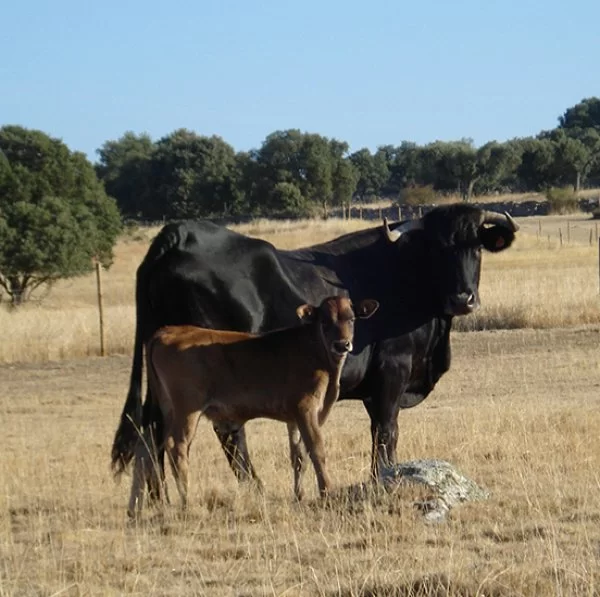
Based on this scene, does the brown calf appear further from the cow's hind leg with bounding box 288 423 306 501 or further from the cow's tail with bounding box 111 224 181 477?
the cow's tail with bounding box 111 224 181 477

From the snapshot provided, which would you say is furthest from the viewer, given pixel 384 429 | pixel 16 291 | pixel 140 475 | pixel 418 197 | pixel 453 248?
pixel 418 197

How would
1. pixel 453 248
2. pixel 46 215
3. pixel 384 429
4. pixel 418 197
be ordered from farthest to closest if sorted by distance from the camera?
pixel 418 197 < pixel 46 215 < pixel 453 248 < pixel 384 429

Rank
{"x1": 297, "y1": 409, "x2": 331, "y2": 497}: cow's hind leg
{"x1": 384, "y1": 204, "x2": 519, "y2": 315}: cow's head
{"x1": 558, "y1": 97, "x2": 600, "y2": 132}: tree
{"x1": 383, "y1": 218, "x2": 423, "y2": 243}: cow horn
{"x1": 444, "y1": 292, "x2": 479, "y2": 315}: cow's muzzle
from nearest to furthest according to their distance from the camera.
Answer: {"x1": 297, "y1": 409, "x2": 331, "y2": 497}: cow's hind leg < {"x1": 444, "y1": 292, "x2": 479, "y2": 315}: cow's muzzle < {"x1": 384, "y1": 204, "x2": 519, "y2": 315}: cow's head < {"x1": 383, "y1": 218, "x2": 423, "y2": 243}: cow horn < {"x1": 558, "y1": 97, "x2": 600, "y2": 132}: tree

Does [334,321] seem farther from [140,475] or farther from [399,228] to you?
[399,228]

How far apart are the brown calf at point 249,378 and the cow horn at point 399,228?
2.30 metres

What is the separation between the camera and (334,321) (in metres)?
8.88

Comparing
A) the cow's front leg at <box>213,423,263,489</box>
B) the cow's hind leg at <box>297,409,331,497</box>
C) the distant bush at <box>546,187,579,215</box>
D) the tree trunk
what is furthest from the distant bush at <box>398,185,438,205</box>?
the cow's hind leg at <box>297,409,331,497</box>

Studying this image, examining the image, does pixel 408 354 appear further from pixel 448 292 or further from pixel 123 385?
pixel 123 385

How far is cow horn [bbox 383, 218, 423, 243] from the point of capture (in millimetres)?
11156

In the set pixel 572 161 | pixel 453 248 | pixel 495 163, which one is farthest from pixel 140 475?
pixel 572 161

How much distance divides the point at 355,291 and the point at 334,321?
77.7 inches

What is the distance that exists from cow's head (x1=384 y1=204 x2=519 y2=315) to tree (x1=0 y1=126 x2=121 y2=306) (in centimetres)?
2666

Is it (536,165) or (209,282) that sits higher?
(536,165)

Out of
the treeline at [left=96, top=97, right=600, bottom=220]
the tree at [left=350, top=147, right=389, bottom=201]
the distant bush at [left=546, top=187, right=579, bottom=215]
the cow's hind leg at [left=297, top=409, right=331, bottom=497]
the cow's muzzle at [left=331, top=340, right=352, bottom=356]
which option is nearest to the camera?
the cow's hind leg at [left=297, top=409, right=331, bottom=497]
